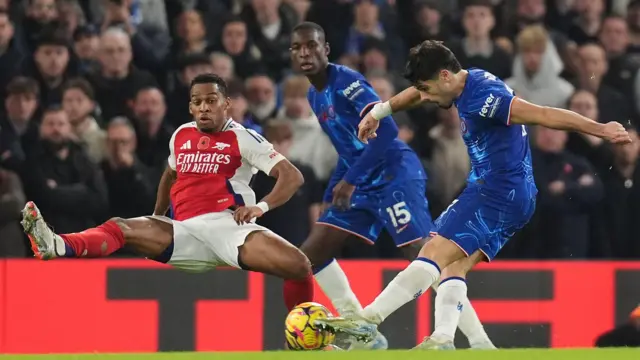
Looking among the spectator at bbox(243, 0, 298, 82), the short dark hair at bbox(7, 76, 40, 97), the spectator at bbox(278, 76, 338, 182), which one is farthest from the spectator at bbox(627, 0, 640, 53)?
the short dark hair at bbox(7, 76, 40, 97)

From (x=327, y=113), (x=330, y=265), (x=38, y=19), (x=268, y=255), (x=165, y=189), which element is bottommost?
(x=330, y=265)

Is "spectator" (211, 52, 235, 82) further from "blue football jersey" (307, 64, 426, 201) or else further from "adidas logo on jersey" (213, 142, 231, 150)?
"adidas logo on jersey" (213, 142, 231, 150)

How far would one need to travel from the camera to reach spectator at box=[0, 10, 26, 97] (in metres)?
10.7

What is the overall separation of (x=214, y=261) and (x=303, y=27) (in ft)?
5.29

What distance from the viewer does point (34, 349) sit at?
9.55 metres

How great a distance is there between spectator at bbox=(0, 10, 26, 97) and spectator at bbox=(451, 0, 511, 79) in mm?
3331

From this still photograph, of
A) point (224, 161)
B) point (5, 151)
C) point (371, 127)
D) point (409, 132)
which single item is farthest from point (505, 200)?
point (5, 151)

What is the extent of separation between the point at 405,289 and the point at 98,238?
5.33 feet

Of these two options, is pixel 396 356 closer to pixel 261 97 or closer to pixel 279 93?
pixel 261 97

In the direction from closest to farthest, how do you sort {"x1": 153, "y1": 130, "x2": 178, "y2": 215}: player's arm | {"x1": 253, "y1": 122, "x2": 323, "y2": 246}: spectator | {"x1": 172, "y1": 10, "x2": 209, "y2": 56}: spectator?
{"x1": 153, "y1": 130, "x2": 178, "y2": 215}: player's arm
{"x1": 253, "y1": 122, "x2": 323, "y2": 246}: spectator
{"x1": 172, "y1": 10, "x2": 209, "y2": 56}: spectator

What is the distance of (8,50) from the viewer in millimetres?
10758

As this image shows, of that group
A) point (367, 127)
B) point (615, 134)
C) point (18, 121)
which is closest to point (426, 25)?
point (18, 121)

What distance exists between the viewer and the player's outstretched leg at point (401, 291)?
7.30 m

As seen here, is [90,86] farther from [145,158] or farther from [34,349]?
[34,349]
